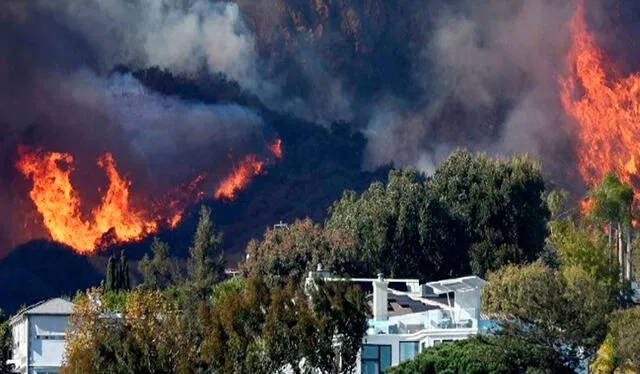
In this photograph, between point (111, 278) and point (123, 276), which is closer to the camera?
point (111, 278)

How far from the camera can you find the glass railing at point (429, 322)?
347 feet

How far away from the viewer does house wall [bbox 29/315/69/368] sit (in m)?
122

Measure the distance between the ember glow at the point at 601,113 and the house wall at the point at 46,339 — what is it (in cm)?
4994

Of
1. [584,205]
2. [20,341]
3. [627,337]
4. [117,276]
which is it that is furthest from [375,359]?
[584,205]

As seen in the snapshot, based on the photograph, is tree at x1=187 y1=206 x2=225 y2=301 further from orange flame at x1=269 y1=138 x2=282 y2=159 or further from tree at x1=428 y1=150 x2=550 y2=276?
orange flame at x1=269 y1=138 x2=282 y2=159

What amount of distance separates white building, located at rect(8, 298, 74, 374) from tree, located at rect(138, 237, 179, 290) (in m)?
7.35

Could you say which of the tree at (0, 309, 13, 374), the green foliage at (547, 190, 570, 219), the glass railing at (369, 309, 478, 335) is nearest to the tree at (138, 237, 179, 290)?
the tree at (0, 309, 13, 374)

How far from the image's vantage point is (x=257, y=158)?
156125 mm

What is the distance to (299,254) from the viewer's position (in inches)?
5143

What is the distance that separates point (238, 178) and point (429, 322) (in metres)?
49.4

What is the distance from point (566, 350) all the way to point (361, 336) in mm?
9565

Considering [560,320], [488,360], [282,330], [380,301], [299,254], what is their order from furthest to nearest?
[299,254] < [380,301] < [560,320] < [488,360] < [282,330]

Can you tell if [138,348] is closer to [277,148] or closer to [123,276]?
[123,276]

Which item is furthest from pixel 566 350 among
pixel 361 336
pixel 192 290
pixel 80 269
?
pixel 80 269
